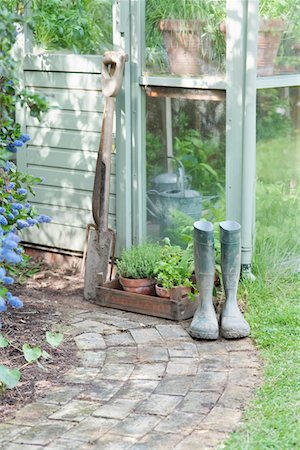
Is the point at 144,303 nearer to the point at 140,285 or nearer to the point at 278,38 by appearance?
the point at 140,285

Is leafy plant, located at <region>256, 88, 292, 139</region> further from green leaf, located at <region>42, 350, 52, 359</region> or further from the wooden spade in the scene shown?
green leaf, located at <region>42, 350, 52, 359</region>

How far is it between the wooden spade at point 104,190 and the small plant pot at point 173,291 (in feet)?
1.31

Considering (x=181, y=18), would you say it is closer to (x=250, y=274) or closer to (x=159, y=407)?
(x=250, y=274)

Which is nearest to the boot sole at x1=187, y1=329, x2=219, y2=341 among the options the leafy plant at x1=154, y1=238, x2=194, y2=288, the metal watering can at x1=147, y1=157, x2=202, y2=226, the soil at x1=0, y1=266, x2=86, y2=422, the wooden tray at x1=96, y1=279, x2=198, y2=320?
the wooden tray at x1=96, y1=279, x2=198, y2=320

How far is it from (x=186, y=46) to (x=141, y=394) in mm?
2042

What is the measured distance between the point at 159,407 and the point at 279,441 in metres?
0.52

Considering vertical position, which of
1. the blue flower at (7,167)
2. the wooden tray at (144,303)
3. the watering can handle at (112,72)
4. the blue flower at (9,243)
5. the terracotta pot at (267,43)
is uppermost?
the terracotta pot at (267,43)

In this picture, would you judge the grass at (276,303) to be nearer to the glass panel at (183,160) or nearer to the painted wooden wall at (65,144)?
the glass panel at (183,160)

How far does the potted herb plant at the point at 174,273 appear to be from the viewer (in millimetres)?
4285

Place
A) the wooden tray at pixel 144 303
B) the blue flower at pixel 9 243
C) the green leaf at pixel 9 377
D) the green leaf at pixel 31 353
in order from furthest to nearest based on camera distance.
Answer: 1. the wooden tray at pixel 144 303
2. the green leaf at pixel 31 353
3. the green leaf at pixel 9 377
4. the blue flower at pixel 9 243

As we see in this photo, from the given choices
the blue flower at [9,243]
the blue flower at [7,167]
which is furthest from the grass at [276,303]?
the blue flower at [7,167]

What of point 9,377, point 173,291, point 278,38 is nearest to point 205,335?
point 173,291

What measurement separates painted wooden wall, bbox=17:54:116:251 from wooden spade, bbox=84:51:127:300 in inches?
8.5

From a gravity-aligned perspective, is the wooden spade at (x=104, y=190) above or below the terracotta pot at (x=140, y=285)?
above
